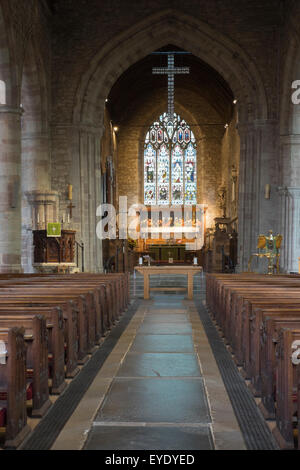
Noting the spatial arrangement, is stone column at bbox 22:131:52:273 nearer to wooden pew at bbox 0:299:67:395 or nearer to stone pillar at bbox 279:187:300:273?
stone pillar at bbox 279:187:300:273

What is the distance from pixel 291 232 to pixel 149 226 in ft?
39.0

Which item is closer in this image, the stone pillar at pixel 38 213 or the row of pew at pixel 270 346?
the row of pew at pixel 270 346

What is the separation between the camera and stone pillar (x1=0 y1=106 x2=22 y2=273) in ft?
34.4

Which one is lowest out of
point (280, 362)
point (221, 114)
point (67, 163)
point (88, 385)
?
point (88, 385)

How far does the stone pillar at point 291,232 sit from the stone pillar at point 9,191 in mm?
7049

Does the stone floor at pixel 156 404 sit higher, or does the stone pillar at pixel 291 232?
the stone pillar at pixel 291 232

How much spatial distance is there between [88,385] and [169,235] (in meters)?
20.5

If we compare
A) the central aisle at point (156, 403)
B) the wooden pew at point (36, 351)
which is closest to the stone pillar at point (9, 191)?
the central aisle at point (156, 403)

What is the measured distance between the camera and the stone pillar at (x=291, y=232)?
43.4ft

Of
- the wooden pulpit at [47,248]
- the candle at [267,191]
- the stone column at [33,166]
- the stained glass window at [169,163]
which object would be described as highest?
the stained glass window at [169,163]

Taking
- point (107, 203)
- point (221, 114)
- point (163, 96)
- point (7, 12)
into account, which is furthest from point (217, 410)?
point (163, 96)

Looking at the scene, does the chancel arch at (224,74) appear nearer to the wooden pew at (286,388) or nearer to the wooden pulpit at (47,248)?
the wooden pulpit at (47,248)
